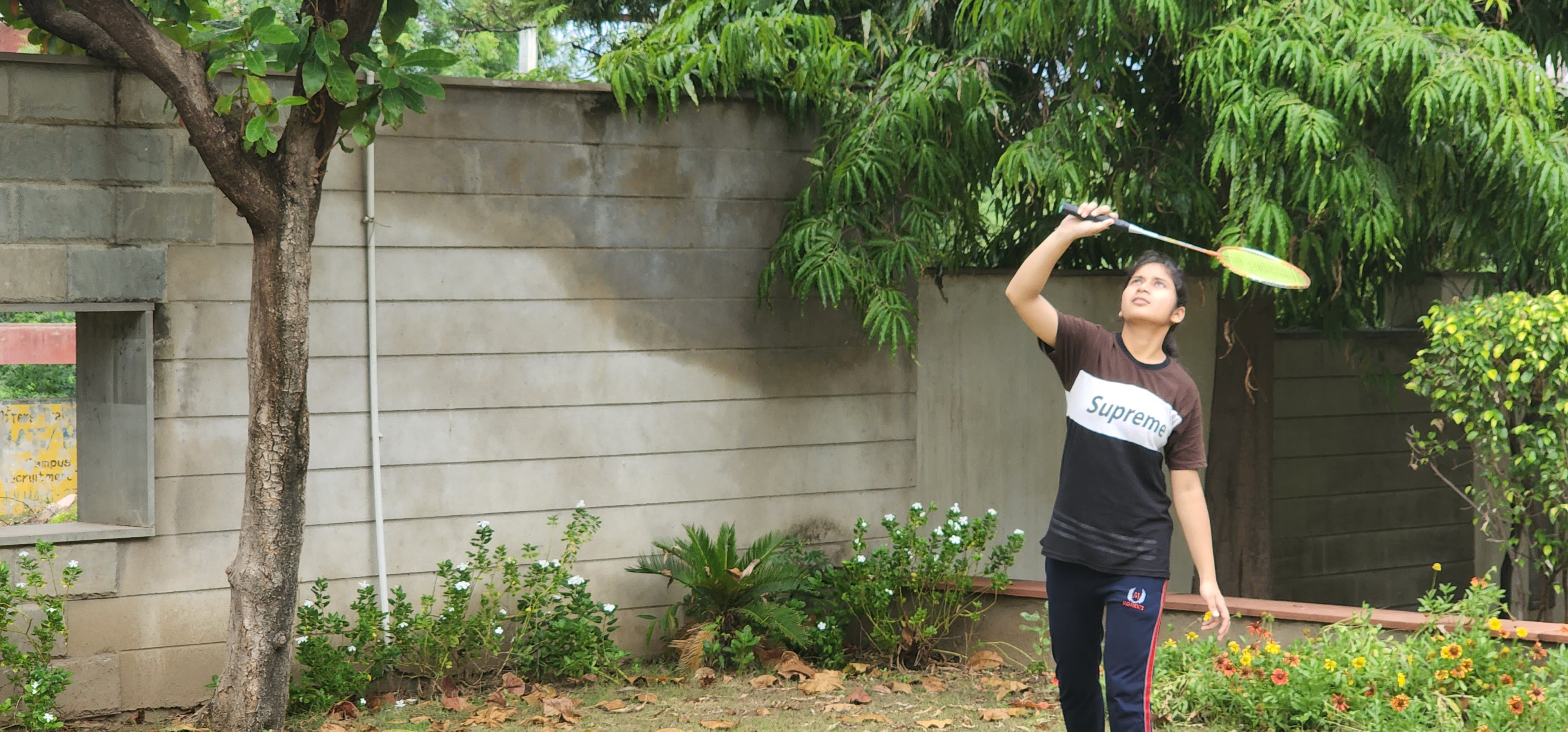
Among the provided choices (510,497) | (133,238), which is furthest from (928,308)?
(133,238)

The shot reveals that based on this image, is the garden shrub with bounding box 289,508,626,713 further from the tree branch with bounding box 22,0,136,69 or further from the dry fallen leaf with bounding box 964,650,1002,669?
the tree branch with bounding box 22,0,136,69

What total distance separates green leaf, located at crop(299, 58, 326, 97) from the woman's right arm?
2315mm

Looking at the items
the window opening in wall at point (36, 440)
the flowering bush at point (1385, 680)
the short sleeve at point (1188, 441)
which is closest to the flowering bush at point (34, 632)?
the short sleeve at point (1188, 441)

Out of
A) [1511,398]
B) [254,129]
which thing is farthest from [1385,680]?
[254,129]

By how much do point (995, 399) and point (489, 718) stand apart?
2.85m

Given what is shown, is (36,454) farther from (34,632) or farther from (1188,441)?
(1188,441)

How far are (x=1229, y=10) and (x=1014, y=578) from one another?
290 cm

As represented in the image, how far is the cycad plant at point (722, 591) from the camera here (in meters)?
5.43

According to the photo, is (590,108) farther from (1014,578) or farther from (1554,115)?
(1554,115)

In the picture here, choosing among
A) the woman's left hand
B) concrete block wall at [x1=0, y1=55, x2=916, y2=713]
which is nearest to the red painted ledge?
concrete block wall at [x1=0, y1=55, x2=916, y2=713]

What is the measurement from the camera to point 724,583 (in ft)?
17.8

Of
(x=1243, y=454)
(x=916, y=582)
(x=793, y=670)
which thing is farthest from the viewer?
(x=1243, y=454)

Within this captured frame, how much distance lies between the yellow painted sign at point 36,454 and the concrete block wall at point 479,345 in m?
6.55

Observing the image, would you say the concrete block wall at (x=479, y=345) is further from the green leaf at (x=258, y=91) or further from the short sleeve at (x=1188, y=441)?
the short sleeve at (x=1188, y=441)
